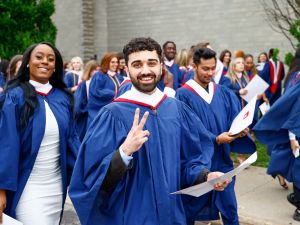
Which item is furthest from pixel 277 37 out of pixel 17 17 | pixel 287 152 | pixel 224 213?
pixel 224 213

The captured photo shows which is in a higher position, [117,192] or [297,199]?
[117,192]

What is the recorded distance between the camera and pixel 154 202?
2373mm

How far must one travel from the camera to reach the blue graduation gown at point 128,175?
231 centimetres

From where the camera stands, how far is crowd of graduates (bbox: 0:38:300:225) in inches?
92.4

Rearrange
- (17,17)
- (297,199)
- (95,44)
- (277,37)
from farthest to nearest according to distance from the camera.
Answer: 1. (95,44)
2. (277,37)
3. (17,17)
4. (297,199)

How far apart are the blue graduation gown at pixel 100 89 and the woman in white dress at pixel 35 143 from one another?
364 cm

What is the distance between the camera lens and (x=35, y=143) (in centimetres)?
294

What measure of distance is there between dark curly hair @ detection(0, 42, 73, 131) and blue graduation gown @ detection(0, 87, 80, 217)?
1.3 inches

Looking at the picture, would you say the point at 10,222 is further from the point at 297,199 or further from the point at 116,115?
the point at 297,199

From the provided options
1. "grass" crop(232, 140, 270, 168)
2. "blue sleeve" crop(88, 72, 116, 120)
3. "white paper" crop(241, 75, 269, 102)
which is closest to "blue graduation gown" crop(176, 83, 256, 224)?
"white paper" crop(241, 75, 269, 102)

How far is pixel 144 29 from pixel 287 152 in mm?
13717

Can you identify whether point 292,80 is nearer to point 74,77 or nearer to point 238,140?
point 238,140

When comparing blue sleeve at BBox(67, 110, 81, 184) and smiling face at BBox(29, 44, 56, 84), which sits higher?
smiling face at BBox(29, 44, 56, 84)

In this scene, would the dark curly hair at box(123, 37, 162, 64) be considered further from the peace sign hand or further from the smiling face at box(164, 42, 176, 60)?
the smiling face at box(164, 42, 176, 60)
